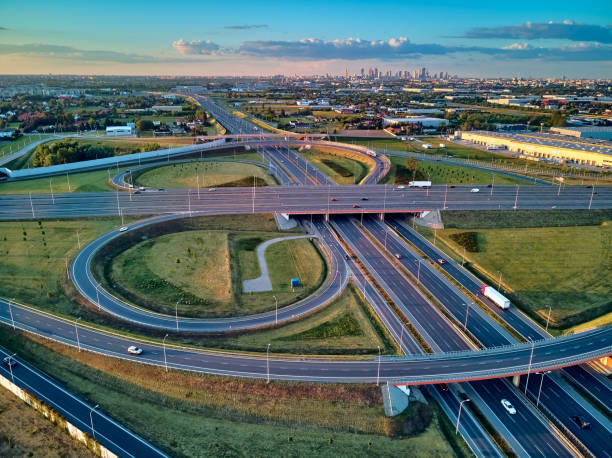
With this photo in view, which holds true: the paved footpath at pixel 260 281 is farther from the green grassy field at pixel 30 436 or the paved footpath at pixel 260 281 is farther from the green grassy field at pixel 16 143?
the green grassy field at pixel 16 143

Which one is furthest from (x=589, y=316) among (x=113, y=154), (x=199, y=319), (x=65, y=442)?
(x=113, y=154)

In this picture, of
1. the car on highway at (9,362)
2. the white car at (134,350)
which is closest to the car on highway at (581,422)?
the white car at (134,350)

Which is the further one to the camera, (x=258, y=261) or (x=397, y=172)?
(x=397, y=172)

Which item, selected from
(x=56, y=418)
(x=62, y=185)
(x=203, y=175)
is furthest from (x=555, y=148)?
(x=56, y=418)

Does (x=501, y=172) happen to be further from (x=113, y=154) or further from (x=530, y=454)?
(x=113, y=154)

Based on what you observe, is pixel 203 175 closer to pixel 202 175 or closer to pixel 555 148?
pixel 202 175
